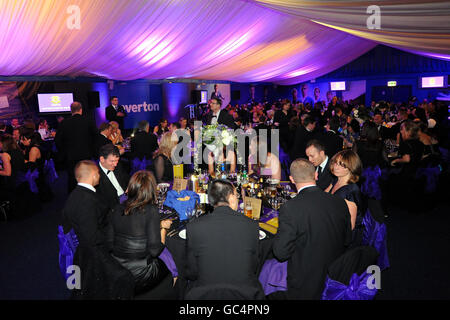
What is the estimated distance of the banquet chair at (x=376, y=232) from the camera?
8.27 feet

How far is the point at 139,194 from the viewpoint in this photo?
2.52 metres

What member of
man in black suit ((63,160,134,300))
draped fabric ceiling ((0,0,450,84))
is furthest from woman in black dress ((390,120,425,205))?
man in black suit ((63,160,134,300))

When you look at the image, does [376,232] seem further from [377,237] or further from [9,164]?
[9,164]

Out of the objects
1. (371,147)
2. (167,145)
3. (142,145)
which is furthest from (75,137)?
(371,147)

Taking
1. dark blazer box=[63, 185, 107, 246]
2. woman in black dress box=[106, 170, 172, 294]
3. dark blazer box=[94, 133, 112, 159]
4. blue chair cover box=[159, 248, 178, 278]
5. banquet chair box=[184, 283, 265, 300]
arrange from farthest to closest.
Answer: dark blazer box=[94, 133, 112, 159]
blue chair cover box=[159, 248, 178, 278]
dark blazer box=[63, 185, 107, 246]
woman in black dress box=[106, 170, 172, 294]
banquet chair box=[184, 283, 265, 300]

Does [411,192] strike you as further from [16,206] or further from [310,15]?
[16,206]

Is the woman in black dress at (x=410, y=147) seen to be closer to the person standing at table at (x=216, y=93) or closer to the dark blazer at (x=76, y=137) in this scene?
the dark blazer at (x=76, y=137)

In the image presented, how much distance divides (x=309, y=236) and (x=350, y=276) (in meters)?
0.32

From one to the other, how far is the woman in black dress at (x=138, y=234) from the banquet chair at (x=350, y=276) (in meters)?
1.14

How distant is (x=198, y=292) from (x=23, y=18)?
593 centimetres

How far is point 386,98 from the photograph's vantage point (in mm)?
Answer: 16328

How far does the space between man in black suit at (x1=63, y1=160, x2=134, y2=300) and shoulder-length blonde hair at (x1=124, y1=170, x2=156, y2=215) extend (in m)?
0.30

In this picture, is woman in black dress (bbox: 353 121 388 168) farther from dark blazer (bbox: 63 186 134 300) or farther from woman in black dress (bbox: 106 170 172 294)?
→ dark blazer (bbox: 63 186 134 300)

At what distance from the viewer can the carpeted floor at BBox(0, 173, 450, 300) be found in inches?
132
